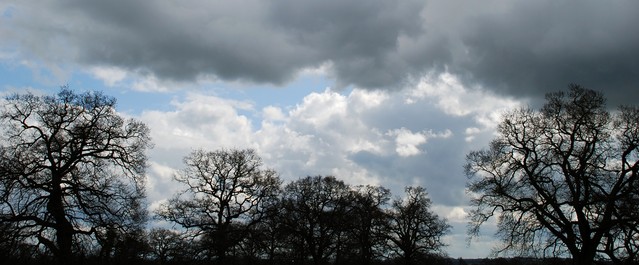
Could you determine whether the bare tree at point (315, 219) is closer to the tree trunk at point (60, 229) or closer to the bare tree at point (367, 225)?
the bare tree at point (367, 225)

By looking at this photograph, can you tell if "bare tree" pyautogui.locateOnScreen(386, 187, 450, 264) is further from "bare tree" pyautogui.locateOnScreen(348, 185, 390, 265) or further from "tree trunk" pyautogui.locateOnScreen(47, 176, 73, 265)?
"tree trunk" pyautogui.locateOnScreen(47, 176, 73, 265)

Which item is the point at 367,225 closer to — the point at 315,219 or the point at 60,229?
the point at 315,219

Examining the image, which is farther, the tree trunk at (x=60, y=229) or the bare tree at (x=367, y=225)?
the bare tree at (x=367, y=225)

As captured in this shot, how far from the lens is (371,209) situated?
196ft

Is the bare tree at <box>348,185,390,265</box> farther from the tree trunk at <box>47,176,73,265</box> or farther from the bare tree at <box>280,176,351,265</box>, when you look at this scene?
the tree trunk at <box>47,176,73,265</box>

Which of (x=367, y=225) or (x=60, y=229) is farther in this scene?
(x=367, y=225)

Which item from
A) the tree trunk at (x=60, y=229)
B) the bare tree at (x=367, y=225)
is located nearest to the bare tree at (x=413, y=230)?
the bare tree at (x=367, y=225)

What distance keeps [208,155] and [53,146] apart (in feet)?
65.5

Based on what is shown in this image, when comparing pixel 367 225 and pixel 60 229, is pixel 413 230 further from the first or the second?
pixel 60 229

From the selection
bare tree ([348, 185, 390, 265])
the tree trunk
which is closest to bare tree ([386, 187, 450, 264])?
bare tree ([348, 185, 390, 265])

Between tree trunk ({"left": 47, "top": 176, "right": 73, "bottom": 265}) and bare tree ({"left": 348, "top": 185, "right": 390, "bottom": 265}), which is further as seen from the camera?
bare tree ({"left": 348, "top": 185, "right": 390, "bottom": 265})

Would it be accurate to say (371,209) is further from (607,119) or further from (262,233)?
(607,119)

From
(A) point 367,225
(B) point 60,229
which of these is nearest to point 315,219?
(A) point 367,225

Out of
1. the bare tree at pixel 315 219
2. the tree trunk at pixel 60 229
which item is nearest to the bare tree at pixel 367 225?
the bare tree at pixel 315 219
